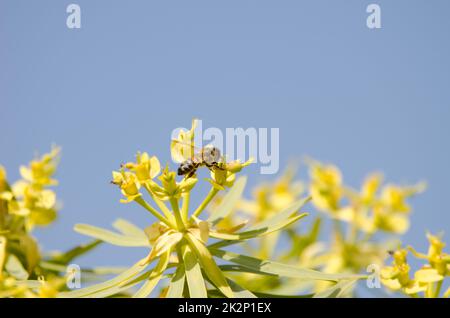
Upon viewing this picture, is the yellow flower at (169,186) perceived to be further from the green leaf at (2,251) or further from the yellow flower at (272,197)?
the yellow flower at (272,197)

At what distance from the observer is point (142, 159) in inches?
91.7

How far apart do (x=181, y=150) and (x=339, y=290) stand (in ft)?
2.43

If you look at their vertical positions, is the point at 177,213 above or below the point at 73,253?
above

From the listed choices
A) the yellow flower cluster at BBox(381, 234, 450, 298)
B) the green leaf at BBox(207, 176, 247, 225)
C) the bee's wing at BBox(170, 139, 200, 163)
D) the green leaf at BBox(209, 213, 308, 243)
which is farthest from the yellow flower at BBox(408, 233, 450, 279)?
the bee's wing at BBox(170, 139, 200, 163)

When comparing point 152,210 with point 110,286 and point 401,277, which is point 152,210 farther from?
point 401,277

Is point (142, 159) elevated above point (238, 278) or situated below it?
above

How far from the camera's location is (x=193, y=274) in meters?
2.24

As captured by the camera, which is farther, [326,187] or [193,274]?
[326,187]

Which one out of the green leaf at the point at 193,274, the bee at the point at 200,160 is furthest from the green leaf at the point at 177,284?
the bee at the point at 200,160

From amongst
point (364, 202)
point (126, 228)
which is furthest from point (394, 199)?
point (126, 228)

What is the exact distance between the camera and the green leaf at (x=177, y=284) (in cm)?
219
